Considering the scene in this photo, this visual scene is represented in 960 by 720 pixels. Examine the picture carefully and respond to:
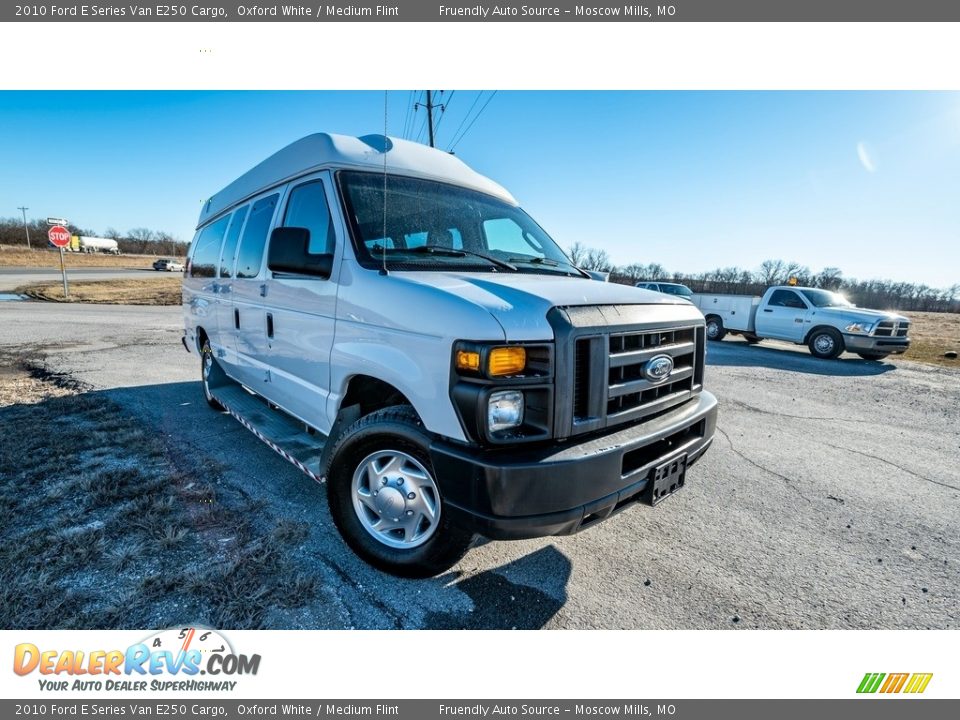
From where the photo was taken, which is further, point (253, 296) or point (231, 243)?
point (231, 243)

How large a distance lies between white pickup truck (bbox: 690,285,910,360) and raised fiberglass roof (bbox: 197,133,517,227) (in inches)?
450

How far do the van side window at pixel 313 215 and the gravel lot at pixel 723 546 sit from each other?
6.13 ft

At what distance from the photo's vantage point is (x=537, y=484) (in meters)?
1.88

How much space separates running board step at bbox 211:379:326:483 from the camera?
3.01 meters

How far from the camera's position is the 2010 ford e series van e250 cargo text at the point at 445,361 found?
1.96 meters

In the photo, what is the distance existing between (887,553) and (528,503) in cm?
274

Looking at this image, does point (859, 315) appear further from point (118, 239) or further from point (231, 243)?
point (118, 239)

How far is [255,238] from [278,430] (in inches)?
65.7

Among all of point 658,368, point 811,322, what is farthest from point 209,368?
point 811,322

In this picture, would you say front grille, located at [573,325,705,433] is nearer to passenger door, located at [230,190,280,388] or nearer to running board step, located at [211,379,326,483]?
running board step, located at [211,379,326,483]

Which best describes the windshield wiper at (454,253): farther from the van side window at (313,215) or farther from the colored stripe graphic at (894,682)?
the colored stripe graphic at (894,682)

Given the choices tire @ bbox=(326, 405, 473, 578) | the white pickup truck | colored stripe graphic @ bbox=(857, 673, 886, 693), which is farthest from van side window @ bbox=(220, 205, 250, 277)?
the white pickup truck

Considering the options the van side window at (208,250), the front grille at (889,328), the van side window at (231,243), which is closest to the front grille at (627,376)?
the van side window at (231,243)

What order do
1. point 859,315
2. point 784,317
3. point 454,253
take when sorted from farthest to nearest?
point 784,317 < point 859,315 < point 454,253
